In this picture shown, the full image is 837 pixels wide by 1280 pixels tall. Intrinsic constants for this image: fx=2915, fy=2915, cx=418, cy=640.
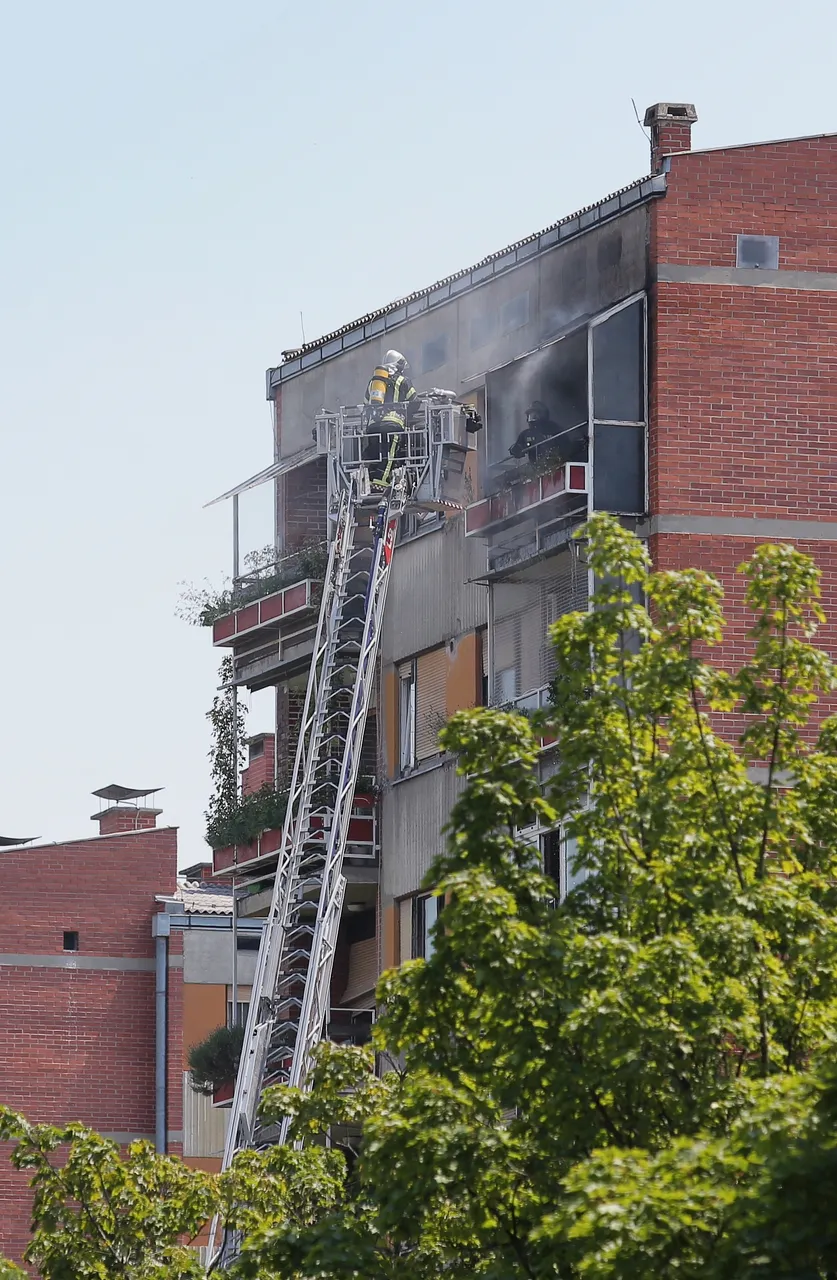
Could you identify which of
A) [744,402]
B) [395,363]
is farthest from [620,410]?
[395,363]

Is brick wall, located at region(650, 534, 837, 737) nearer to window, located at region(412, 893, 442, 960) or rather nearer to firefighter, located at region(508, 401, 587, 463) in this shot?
firefighter, located at region(508, 401, 587, 463)

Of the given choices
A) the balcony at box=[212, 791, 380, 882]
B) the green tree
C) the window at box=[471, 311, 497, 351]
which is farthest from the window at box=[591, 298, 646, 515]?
the green tree

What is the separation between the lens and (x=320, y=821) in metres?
37.9

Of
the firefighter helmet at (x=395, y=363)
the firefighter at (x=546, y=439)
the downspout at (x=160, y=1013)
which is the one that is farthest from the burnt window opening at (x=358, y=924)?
the downspout at (x=160, y=1013)

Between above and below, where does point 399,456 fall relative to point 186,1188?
above

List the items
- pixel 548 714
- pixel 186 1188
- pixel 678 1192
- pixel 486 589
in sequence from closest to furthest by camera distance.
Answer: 1. pixel 678 1192
2. pixel 548 714
3. pixel 186 1188
4. pixel 486 589

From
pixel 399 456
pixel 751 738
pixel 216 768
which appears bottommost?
pixel 751 738

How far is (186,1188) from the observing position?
28.2m

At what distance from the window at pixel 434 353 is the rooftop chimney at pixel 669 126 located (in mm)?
4736

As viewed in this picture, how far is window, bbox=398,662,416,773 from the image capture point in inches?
1511

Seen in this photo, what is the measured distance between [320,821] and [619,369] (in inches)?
303

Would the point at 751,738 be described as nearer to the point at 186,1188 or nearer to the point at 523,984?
the point at 523,984

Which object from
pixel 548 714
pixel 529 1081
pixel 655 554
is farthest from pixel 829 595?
pixel 529 1081

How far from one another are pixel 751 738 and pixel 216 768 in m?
21.2
